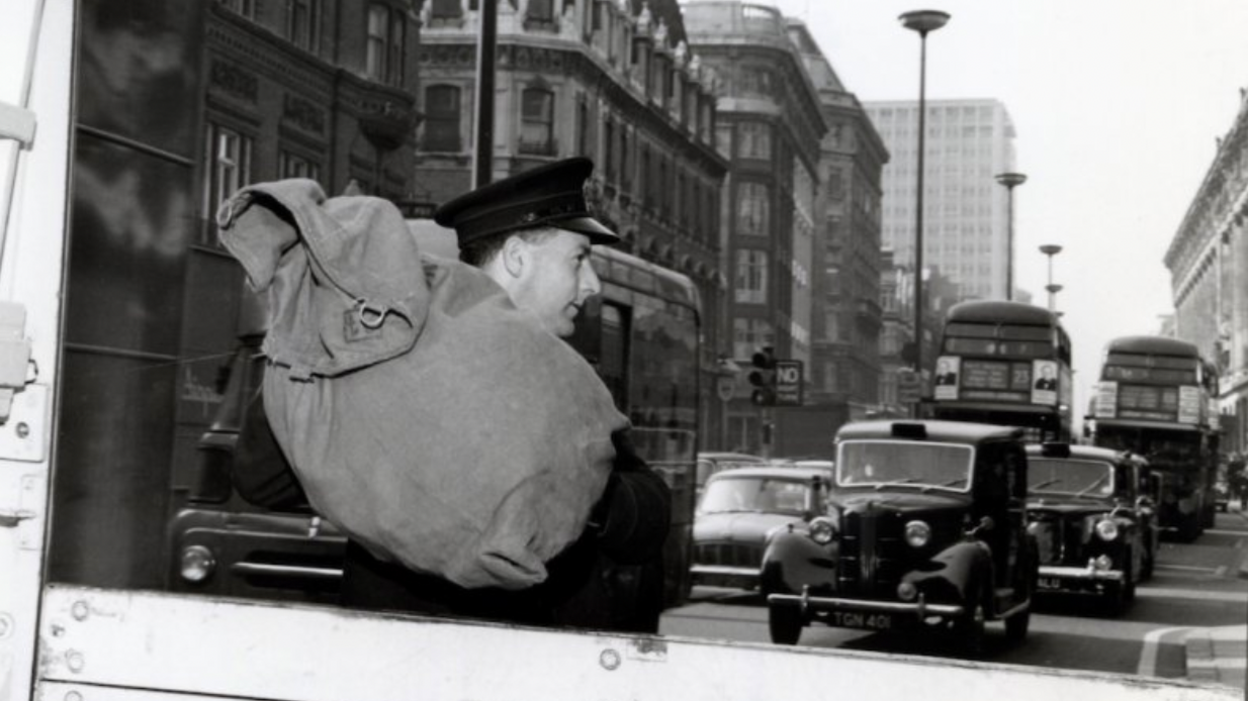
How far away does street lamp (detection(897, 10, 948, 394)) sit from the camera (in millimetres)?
2379

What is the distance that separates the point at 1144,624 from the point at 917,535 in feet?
0.96

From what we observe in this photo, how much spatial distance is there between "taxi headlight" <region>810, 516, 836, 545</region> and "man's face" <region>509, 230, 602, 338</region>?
1.45 feet

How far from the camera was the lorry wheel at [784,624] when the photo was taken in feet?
7.68

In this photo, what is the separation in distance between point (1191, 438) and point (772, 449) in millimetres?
570

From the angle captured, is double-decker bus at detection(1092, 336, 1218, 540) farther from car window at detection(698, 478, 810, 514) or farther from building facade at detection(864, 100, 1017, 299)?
car window at detection(698, 478, 810, 514)

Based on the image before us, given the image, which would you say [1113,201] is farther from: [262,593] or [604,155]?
[262,593]

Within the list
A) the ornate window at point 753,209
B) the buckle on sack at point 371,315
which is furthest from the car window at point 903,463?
the buckle on sack at point 371,315

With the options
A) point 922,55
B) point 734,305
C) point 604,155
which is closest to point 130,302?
point 604,155

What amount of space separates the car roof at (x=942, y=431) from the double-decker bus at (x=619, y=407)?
12.4 inches

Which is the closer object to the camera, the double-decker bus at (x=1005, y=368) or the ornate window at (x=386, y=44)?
the double-decker bus at (x=1005, y=368)

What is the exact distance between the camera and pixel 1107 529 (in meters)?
2.35

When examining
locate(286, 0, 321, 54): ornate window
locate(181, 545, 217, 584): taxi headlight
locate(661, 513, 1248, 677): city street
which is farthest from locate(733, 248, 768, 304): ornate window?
locate(181, 545, 217, 584): taxi headlight

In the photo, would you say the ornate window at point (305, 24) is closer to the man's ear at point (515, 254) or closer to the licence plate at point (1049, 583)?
the man's ear at point (515, 254)

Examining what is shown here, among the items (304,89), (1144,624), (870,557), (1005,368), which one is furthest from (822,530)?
(304,89)
